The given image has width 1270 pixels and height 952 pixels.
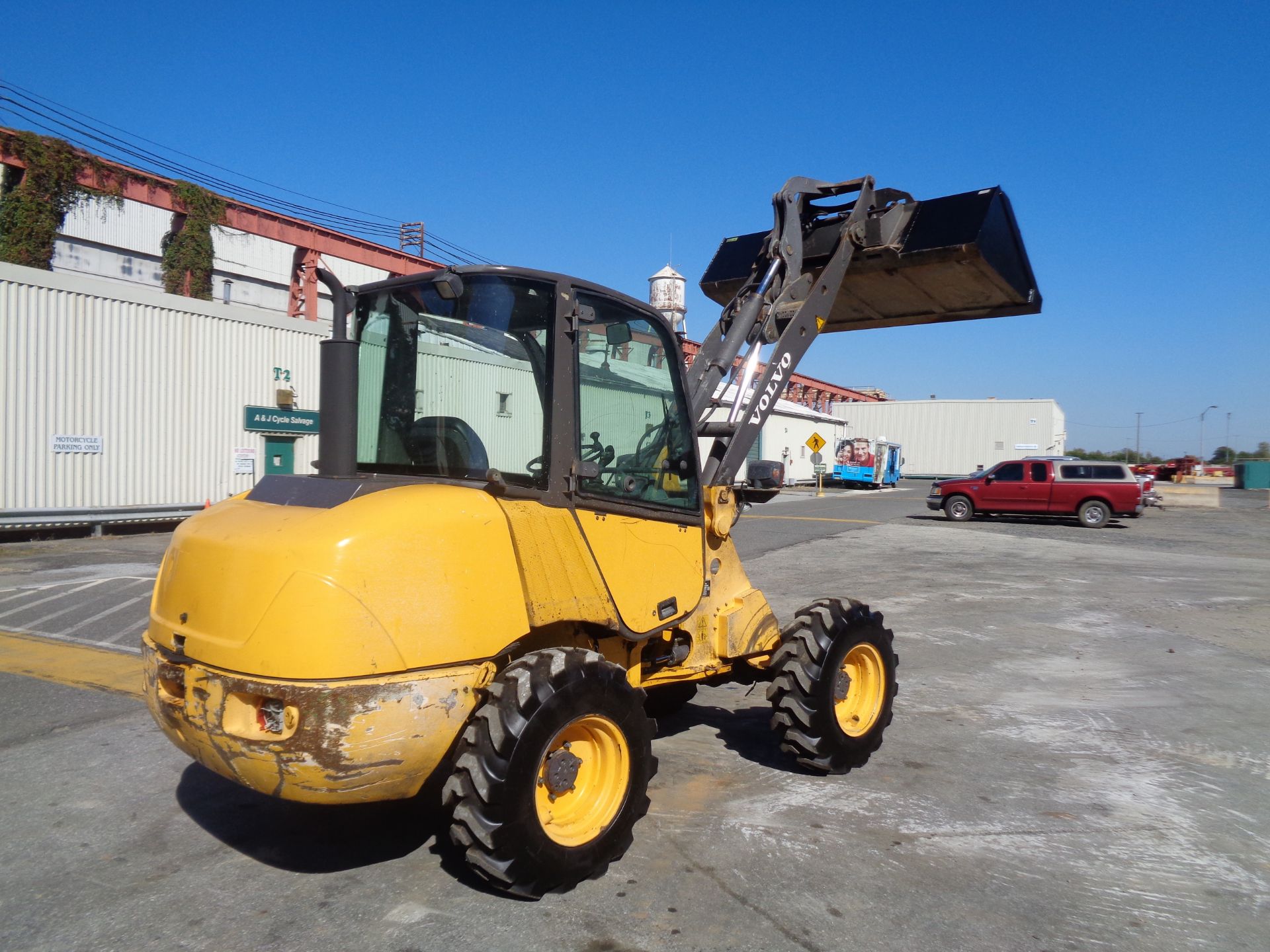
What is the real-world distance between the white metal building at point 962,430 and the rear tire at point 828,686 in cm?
5497

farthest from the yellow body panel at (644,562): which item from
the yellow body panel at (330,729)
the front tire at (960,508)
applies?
the front tire at (960,508)

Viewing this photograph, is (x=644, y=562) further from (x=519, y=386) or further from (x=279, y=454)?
(x=279, y=454)

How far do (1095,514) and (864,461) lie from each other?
22.7 meters

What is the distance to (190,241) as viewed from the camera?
2139 cm

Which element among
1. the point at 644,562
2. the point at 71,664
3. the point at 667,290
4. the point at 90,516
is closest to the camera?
the point at 644,562

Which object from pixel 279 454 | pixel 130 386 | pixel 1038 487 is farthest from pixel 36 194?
pixel 1038 487

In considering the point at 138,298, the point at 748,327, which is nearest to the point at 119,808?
the point at 748,327

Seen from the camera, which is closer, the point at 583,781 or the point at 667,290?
the point at 583,781

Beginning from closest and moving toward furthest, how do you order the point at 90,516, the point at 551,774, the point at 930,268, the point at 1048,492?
the point at 551,774 → the point at 930,268 → the point at 90,516 → the point at 1048,492

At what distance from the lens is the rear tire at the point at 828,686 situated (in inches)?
188

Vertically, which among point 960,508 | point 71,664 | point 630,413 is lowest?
point 71,664

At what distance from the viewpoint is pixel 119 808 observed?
4410 mm

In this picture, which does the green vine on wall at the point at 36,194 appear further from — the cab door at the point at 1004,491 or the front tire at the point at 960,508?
the cab door at the point at 1004,491

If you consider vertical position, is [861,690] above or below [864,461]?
below
